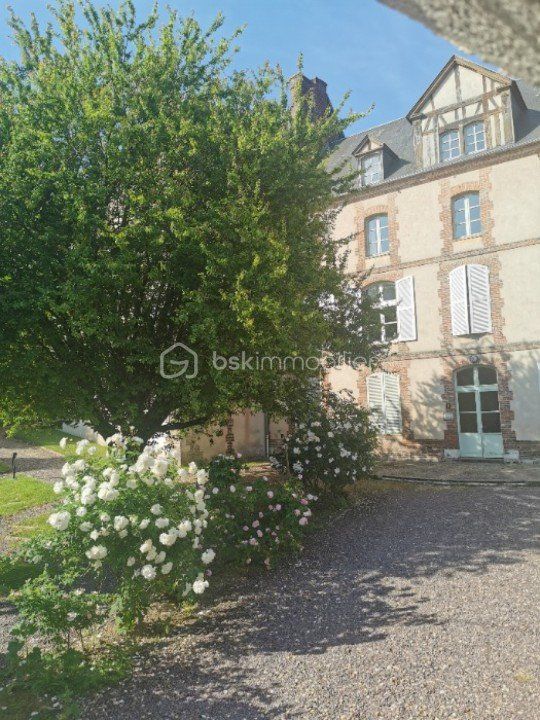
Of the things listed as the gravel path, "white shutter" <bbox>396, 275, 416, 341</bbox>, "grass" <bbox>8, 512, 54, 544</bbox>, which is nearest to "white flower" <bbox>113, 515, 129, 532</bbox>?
"grass" <bbox>8, 512, 54, 544</bbox>

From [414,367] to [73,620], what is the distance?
13.4 meters

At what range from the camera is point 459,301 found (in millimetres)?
15344

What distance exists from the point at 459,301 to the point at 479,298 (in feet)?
1.87

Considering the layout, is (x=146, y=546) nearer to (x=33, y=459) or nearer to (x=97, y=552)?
(x=97, y=552)

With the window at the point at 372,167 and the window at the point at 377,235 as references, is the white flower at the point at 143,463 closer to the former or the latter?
the window at the point at 377,235

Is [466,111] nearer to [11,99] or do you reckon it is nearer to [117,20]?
[117,20]

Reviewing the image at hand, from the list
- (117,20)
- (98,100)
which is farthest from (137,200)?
(117,20)

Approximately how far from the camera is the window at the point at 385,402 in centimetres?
1627

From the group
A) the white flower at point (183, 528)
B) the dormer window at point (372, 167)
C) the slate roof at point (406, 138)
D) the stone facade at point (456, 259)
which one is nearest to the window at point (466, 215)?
the stone facade at point (456, 259)

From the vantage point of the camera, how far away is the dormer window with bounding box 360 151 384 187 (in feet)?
57.0

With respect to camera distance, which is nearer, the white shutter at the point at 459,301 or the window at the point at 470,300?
the window at the point at 470,300

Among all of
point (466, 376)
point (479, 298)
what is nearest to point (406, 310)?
point (479, 298)

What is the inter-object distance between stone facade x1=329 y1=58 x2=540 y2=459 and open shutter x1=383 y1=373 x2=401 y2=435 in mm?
237

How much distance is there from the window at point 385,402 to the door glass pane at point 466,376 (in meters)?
1.87
